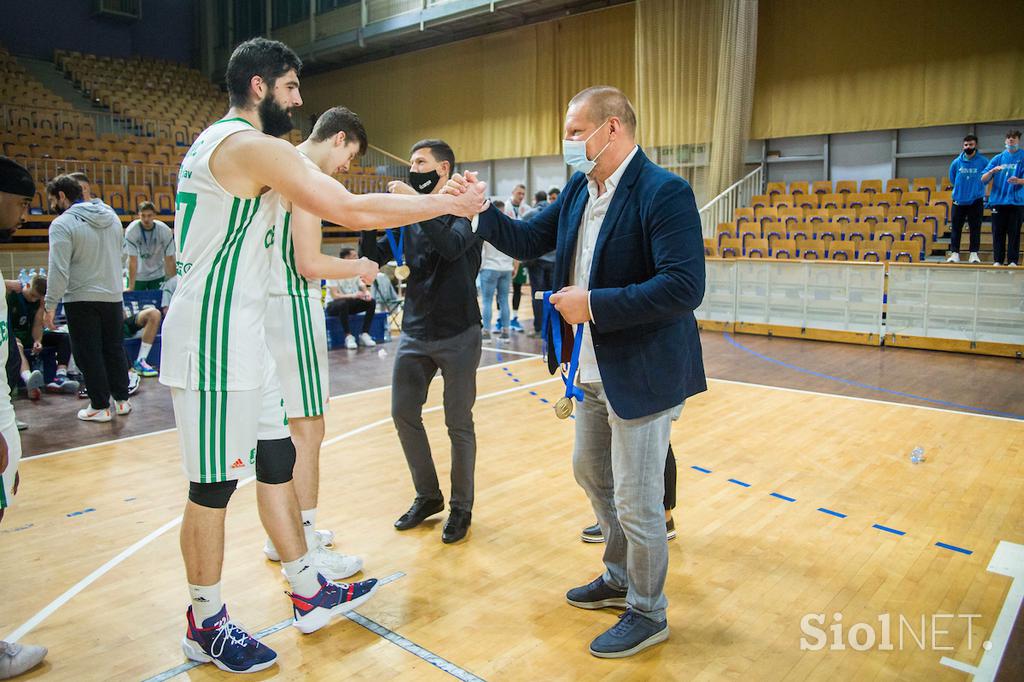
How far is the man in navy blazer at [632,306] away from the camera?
251cm

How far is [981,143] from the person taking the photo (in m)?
13.4

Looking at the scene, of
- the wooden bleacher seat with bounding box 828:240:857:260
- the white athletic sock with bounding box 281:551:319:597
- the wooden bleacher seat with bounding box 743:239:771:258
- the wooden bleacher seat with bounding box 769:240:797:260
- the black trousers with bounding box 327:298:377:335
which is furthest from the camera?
the wooden bleacher seat with bounding box 743:239:771:258

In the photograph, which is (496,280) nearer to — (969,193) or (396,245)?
(969,193)

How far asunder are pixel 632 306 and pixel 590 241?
1.46 feet

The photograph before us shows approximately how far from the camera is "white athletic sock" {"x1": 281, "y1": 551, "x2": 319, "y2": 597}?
291 centimetres

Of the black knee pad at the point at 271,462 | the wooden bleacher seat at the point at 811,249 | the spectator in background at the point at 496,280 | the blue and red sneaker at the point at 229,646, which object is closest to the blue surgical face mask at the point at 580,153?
the black knee pad at the point at 271,462

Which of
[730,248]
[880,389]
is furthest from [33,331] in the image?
[730,248]

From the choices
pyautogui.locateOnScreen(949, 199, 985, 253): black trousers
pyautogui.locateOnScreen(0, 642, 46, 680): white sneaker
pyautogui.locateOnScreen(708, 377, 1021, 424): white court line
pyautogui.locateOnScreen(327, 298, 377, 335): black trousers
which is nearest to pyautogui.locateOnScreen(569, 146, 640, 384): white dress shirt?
pyautogui.locateOnScreen(0, 642, 46, 680): white sneaker

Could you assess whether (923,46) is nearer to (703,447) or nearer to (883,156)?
(883,156)

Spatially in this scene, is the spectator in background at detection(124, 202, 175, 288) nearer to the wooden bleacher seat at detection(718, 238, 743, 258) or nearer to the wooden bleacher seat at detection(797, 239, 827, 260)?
the wooden bleacher seat at detection(718, 238, 743, 258)

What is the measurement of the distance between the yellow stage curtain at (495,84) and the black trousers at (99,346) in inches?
532

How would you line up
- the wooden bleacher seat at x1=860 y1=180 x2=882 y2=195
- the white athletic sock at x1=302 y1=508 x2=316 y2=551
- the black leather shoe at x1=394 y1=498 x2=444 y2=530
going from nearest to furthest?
the white athletic sock at x1=302 y1=508 x2=316 y2=551 < the black leather shoe at x1=394 y1=498 x2=444 y2=530 < the wooden bleacher seat at x1=860 y1=180 x2=882 y2=195

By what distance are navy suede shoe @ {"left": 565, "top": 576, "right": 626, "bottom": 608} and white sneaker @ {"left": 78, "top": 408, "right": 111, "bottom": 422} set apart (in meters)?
4.92

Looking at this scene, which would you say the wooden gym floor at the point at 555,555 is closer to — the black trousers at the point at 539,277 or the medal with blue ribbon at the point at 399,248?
the medal with blue ribbon at the point at 399,248
